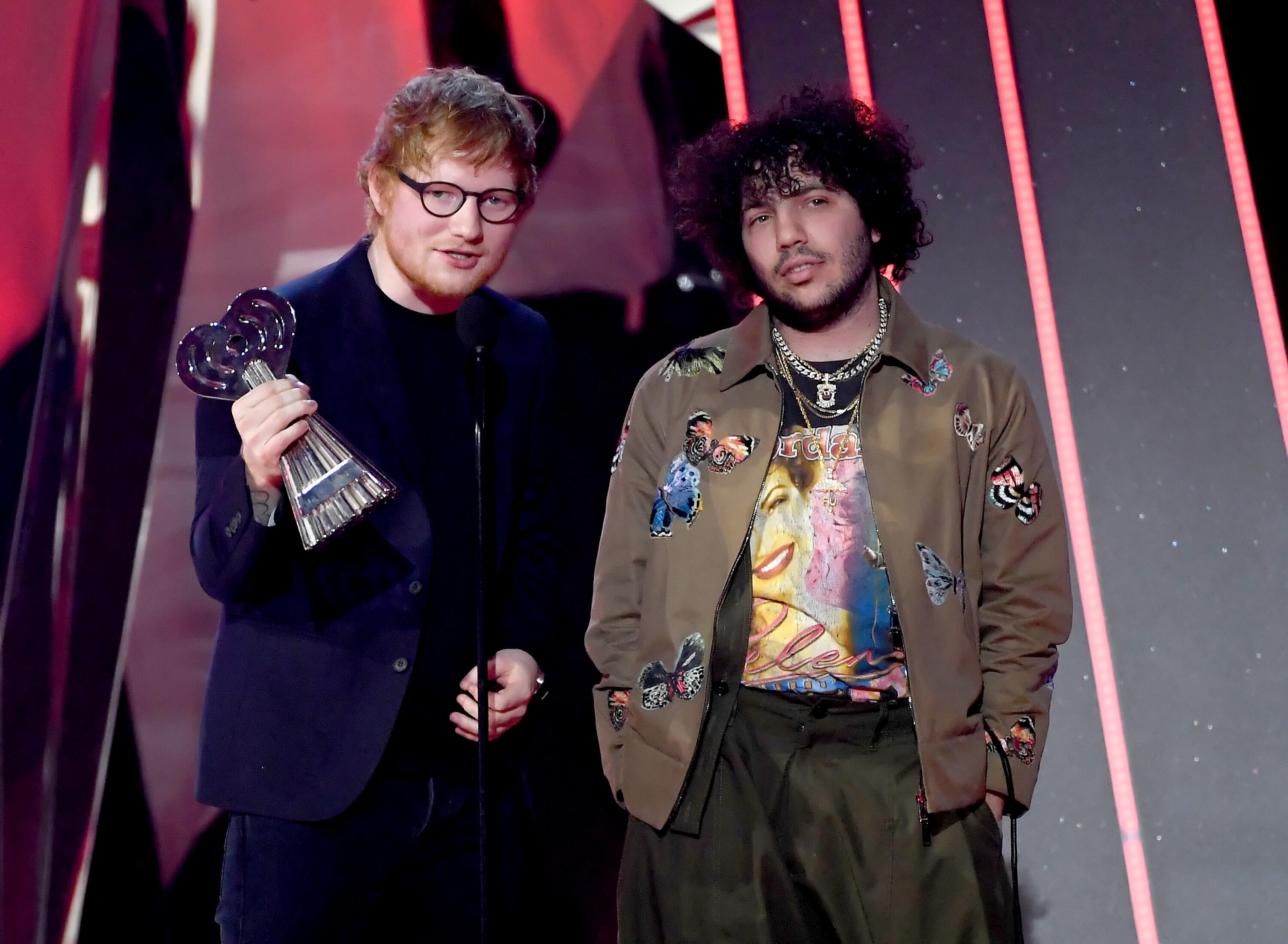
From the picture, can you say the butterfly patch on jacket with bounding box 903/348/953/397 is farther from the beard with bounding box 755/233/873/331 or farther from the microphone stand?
the microphone stand

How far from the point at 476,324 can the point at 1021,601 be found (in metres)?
1.13

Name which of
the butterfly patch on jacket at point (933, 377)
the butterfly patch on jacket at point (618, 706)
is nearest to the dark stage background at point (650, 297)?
the butterfly patch on jacket at point (618, 706)

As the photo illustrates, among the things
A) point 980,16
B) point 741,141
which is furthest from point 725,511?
point 980,16

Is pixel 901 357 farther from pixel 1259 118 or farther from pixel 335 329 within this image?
pixel 1259 118

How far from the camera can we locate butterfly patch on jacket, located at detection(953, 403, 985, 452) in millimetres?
2159

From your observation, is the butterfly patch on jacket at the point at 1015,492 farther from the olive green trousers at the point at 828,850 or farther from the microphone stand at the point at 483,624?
the microphone stand at the point at 483,624

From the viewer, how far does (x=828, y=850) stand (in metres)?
1.97

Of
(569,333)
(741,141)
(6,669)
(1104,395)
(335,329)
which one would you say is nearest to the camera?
(6,669)

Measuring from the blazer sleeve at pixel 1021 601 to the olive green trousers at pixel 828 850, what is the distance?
0.15 meters

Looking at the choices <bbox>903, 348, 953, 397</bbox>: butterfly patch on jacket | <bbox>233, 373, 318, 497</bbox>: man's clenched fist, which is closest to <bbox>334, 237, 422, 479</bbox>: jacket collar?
<bbox>233, 373, 318, 497</bbox>: man's clenched fist

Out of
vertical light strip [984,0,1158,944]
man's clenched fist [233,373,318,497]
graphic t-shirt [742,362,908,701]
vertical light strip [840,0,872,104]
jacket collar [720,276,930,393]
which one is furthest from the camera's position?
vertical light strip [840,0,872,104]

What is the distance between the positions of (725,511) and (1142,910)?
1.97 m

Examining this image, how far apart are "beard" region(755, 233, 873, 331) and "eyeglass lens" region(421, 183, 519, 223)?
54 centimetres

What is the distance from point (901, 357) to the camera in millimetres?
2191
